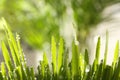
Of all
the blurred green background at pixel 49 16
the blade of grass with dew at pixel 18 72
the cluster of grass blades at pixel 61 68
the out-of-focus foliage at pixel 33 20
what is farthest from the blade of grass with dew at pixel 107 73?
the out-of-focus foliage at pixel 33 20

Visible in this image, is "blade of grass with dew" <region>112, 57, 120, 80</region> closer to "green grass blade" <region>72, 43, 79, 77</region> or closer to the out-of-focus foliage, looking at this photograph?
"green grass blade" <region>72, 43, 79, 77</region>

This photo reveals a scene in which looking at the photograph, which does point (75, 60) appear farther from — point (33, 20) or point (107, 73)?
point (33, 20)

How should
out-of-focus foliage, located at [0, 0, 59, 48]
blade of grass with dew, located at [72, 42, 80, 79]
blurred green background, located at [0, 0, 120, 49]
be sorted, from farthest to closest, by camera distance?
out-of-focus foliage, located at [0, 0, 59, 48], blurred green background, located at [0, 0, 120, 49], blade of grass with dew, located at [72, 42, 80, 79]

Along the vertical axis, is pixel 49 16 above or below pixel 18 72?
above

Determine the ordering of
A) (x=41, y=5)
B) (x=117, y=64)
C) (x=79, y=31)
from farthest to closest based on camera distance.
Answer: (x=41, y=5) → (x=79, y=31) → (x=117, y=64)

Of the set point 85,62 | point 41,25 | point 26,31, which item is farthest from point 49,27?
point 85,62

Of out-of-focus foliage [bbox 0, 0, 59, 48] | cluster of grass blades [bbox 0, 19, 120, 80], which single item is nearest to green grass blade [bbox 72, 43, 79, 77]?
cluster of grass blades [bbox 0, 19, 120, 80]

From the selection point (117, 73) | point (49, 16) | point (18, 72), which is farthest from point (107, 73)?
point (49, 16)

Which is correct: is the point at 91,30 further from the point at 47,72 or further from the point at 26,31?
the point at 47,72

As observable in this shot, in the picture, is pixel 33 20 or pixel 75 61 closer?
pixel 75 61
